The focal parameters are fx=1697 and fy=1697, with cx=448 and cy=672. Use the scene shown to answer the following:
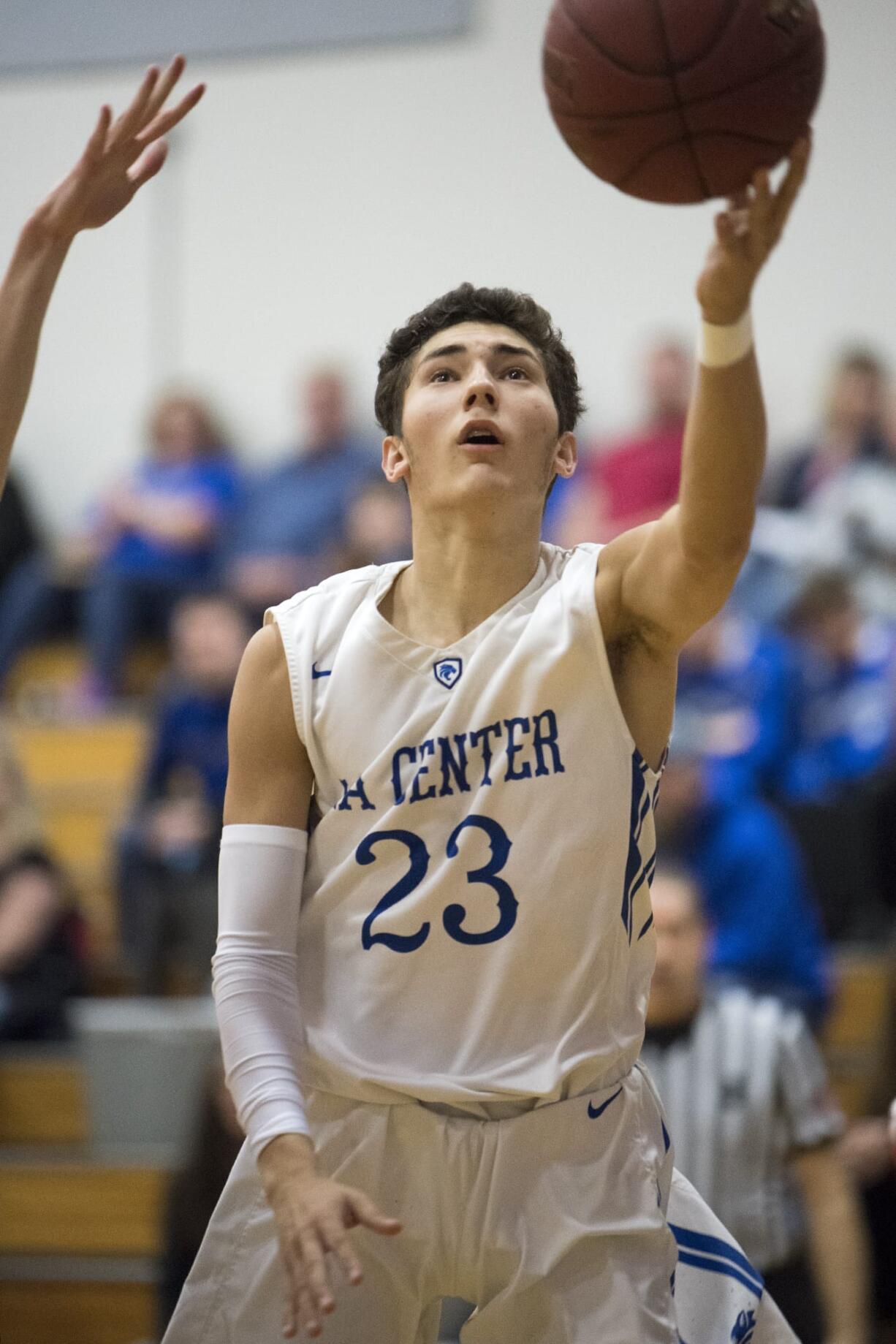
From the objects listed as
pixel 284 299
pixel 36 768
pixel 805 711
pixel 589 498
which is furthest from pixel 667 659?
pixel 284 299

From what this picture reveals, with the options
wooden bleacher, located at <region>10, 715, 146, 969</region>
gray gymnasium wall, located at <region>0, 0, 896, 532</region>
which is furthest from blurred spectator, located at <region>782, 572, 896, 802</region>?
wooden bleacher, located at <region>10, 715, 146, 969</region>

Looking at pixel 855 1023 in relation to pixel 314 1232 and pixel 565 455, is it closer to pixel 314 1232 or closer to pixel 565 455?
pixel 565 455

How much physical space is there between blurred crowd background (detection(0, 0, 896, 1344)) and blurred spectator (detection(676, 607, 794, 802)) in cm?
2

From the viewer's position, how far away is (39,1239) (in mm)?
6043

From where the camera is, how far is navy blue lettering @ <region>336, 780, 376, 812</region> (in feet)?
8.70

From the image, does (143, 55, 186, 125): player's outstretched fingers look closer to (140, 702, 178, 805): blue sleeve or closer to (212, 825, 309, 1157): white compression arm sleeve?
(212, 825, 309, 1157): white compression arm sleeve

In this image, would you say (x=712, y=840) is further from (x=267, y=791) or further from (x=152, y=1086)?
(x=267, y=791)

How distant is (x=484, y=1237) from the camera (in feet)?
8.25

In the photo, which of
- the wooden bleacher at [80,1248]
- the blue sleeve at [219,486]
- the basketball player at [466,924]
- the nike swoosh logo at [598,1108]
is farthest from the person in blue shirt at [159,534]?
the nike swoosh logo at [598,1108]

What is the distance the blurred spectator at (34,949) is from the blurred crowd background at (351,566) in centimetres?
1

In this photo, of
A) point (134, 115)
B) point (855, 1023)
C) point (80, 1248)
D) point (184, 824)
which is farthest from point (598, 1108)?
point (184, 824)

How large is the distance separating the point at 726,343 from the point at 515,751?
69 centimetres

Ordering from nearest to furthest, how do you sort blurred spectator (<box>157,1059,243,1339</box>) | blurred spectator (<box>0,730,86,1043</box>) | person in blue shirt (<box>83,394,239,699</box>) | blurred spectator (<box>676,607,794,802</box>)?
1. blurred spectator (<box>157,1059,243,1339</box>)
2. blurred spectator (<box>0,730,86,1043</box>)
3. blurred spectator (<box>676,607,794,802</box>)
4. person in blue shirt (<box>83,394,239,699</box>)

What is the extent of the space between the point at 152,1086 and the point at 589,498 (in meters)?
3.44
